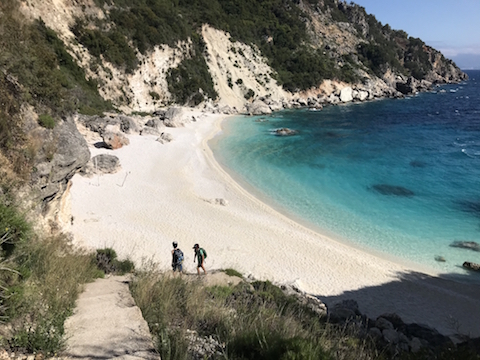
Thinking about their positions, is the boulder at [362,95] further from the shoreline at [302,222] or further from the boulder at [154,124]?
the shoreline at [302,222]

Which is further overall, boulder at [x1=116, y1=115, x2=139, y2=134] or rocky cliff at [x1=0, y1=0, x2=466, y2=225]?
boulder at [x1=116, y1=115, x2=139, y2=134]

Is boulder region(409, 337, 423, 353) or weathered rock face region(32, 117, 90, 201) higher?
weathered rock face region(32, 117, 90, 201)

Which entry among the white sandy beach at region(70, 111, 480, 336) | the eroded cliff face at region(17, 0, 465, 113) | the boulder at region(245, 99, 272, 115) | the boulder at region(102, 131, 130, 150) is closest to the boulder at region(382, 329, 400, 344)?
the white sandy beach at region(70, 111, 480, 336)

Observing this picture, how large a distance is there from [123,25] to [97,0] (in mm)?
4015

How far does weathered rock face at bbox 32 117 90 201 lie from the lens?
925cm

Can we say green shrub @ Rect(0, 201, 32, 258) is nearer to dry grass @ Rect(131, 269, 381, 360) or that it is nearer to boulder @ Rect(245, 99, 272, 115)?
dry grass @ Rect(131, 269, 381, 360)

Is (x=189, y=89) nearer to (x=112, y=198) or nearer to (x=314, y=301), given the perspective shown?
(x=112, y=198)

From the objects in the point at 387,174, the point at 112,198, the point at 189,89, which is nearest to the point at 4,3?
the point at 112,198

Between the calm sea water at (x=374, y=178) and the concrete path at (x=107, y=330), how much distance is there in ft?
46.2

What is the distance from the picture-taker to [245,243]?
1582 centimetres

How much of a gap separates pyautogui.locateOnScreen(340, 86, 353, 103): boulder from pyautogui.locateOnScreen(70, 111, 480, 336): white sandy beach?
62367 mm

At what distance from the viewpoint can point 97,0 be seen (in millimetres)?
40781

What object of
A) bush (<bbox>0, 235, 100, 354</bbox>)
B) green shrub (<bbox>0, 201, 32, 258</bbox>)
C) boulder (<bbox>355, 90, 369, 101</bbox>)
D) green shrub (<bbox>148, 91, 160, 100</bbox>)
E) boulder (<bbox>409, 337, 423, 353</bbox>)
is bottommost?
boulder (<bbox>409, 337, 423, 353</bbox>)

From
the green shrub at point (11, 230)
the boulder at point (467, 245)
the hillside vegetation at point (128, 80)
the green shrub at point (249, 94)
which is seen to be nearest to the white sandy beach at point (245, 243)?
the boulder at point (467, 245)
